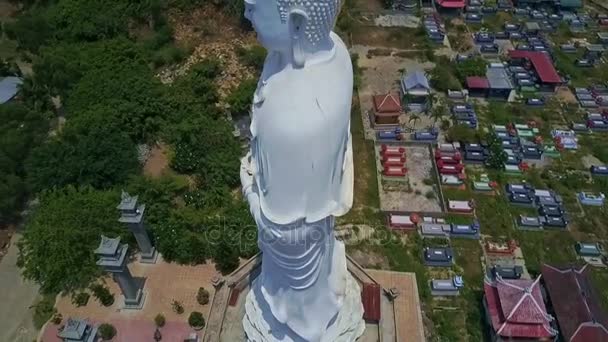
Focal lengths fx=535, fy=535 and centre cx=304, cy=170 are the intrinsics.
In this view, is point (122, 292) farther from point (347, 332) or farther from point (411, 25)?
point (411, 25)

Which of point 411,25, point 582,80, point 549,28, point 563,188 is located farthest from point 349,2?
point 563,188

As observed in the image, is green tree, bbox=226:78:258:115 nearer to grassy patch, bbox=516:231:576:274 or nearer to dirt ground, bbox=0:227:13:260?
dirt ground, bbox=0:227:13:260

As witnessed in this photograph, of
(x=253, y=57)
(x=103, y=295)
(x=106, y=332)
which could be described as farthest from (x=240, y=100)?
(x=106, y=332)

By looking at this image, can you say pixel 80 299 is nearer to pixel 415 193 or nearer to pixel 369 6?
pixel 415 193

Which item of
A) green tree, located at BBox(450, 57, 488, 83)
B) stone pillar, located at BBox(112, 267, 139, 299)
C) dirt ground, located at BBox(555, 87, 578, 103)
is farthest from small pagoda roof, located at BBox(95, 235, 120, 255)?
dirt ground, located at BBox(555, 87, 578, 103)

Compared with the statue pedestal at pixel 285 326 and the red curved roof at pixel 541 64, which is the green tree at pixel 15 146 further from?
the red curved roof at pixel 541 64

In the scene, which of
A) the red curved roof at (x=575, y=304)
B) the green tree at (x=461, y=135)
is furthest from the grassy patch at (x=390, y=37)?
the red curved roof at (x=575, y=304)
